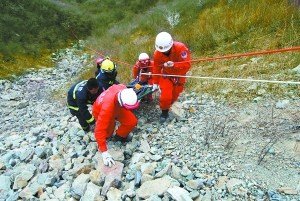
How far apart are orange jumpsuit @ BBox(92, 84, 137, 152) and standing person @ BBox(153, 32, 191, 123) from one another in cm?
81

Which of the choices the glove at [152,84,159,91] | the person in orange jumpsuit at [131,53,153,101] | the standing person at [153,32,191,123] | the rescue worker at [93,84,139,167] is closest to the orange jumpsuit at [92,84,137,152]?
the rescue worker at [93,84,139,167]

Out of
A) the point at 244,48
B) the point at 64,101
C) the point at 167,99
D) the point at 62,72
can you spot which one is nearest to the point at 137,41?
the point at 62,72

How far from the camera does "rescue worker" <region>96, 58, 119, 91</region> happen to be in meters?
7.15

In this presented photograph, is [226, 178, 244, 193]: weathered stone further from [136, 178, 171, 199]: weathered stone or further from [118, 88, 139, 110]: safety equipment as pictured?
[118, 88, 139, 110]: safety equipment

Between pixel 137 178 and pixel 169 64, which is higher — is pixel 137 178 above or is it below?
below

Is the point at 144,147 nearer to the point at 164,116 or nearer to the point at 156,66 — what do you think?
the point at 164,116

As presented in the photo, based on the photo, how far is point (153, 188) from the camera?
15.7 feet

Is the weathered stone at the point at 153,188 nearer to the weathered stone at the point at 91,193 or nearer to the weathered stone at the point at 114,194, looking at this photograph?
the weathered stone at the point at 114,194

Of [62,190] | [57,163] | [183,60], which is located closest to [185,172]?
[62,190]

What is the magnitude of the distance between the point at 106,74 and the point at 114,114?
1.59 meters

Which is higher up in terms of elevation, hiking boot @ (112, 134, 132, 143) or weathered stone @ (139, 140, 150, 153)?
hiking boot @ (112, 134, 132, 143)

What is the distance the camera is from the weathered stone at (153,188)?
473cm

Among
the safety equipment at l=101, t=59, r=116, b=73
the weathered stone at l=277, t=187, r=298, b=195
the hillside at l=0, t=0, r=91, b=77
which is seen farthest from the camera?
the hillside at l=0, t=0, r=91, b=77

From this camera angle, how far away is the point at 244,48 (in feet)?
30.5
